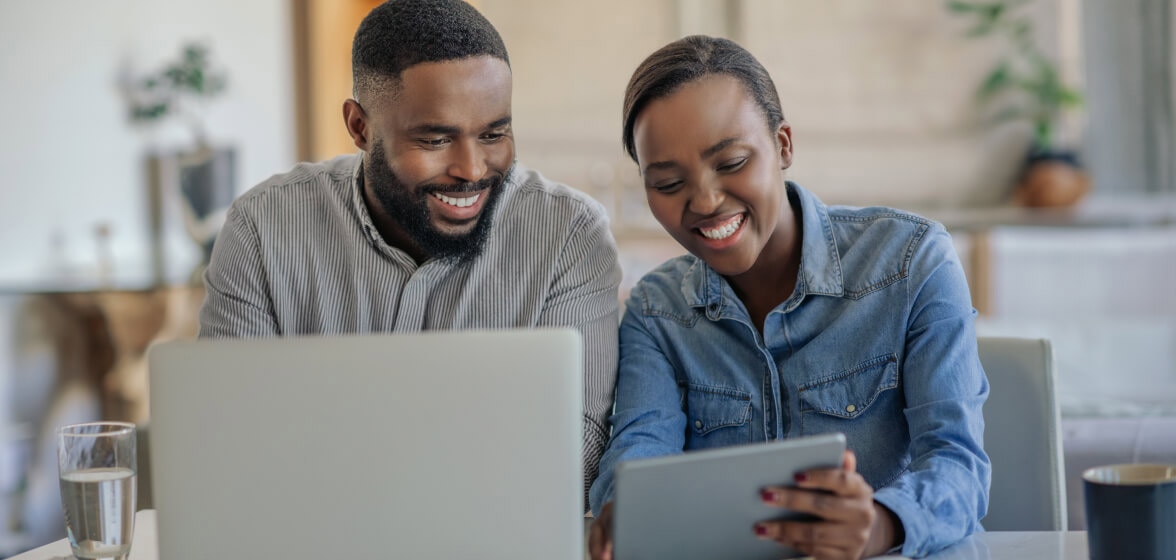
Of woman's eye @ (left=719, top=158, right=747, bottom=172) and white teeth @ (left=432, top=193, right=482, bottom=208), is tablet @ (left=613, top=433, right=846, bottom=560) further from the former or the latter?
white teeth @ (left=432, top=193, right=482, bottom=208)

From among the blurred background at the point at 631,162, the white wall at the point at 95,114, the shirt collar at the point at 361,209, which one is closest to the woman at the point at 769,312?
the shirt collar at the point at 361,209

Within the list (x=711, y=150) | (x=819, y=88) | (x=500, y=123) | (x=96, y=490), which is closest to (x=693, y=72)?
(x=711, y=150)

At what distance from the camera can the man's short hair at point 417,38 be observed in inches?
57.9

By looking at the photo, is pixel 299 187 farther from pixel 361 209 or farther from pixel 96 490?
pixel 96 490

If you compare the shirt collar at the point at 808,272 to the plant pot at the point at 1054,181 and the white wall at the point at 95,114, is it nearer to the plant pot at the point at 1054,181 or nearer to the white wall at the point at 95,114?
the white wall at the point at 95,114

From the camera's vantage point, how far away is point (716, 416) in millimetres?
1417

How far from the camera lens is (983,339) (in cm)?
143

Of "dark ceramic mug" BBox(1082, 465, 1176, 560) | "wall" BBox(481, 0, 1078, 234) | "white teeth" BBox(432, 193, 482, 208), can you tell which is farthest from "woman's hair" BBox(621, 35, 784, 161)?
"wall" BBox(481, 0, 1078, 234)

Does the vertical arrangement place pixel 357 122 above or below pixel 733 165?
above

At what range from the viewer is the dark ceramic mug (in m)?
0.90

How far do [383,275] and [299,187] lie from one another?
20 cm

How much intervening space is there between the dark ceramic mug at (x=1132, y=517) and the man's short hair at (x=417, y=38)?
92 centimetres

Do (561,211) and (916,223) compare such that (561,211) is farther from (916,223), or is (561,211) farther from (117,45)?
(117,45)

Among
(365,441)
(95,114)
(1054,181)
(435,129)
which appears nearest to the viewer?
(365,441)
